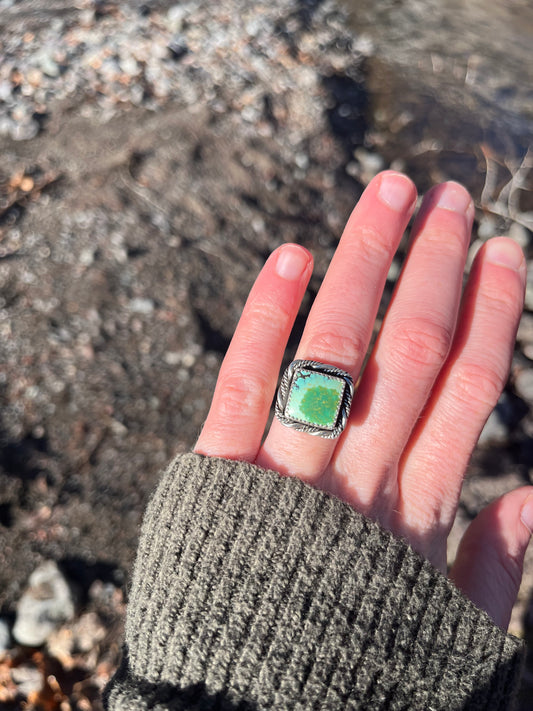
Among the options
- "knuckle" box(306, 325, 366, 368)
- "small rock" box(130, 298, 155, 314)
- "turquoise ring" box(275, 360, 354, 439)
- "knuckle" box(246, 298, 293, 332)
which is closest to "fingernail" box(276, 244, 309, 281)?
"knuckle" box(246, 298, 293, 332)

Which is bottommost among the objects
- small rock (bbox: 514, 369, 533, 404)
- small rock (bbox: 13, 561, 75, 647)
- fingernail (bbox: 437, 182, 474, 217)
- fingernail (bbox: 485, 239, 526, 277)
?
small rock (bbox: 13, 561, 75, 647)

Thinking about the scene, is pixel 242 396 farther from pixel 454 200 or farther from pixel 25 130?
pixel 25 130

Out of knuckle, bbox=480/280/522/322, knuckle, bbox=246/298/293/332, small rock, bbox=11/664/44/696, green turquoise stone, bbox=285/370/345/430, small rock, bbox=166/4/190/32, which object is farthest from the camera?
small rock, bbox=166/4/190/32

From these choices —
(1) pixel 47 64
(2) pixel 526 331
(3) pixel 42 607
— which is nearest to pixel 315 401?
(3) pixel 42 607

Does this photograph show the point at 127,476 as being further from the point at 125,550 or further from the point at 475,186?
the point at 475,186

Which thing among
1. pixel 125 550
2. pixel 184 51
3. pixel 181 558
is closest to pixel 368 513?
pixel 181 558

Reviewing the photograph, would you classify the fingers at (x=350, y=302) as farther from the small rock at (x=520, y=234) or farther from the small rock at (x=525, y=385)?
the small rock at (x=520, y=234)

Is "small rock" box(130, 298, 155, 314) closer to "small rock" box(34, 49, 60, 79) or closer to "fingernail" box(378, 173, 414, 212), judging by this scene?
"fingernail" box(378, 173, 414, 212)
